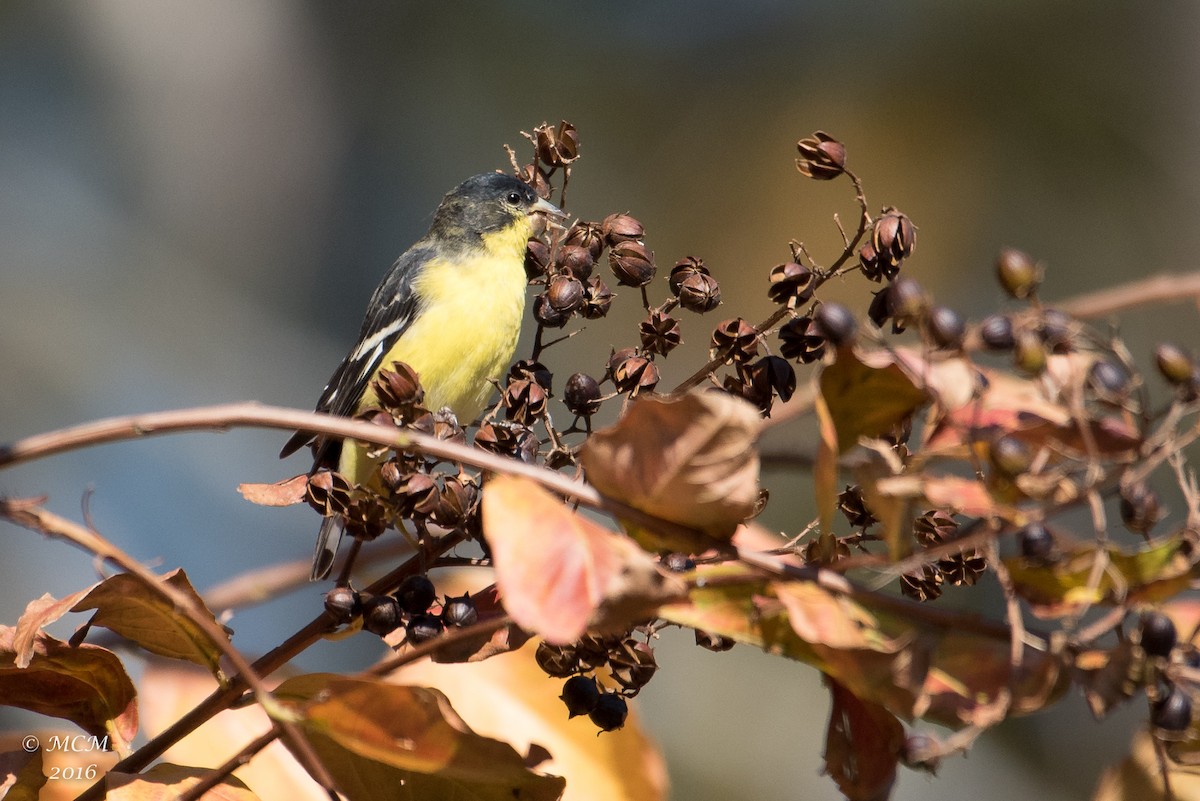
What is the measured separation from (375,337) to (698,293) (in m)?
3.16

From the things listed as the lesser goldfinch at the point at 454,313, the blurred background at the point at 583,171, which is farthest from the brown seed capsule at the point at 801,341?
the blurred background at the point at 583,171

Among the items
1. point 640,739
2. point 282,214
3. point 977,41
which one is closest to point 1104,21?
point 977,41

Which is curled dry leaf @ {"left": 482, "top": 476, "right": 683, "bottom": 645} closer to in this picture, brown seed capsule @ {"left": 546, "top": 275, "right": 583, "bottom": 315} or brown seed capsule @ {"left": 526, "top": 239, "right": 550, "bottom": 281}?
brown seed capsule @ {"left": 546, "top": 275, "right": 583, "bottom": 315}

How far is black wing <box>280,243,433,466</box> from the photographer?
4.62m

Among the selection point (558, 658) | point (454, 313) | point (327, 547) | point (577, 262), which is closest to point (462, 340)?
point (454, 313)

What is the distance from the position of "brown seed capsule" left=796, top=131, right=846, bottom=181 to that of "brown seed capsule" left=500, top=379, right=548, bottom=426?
55 centimetres

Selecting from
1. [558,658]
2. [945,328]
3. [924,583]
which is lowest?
[924,583]

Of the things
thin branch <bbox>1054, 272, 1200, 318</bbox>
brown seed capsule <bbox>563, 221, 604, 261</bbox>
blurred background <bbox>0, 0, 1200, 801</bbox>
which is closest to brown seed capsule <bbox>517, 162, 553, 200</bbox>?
brown seed capsule <bbox>563, 221, 604, 261</bbox>

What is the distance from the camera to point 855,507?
182 centimetres

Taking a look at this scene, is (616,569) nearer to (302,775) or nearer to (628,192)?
(302,775)

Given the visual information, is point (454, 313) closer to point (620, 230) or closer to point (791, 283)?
point (620, 230)

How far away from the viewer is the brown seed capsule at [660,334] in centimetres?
193

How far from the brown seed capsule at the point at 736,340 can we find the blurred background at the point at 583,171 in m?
7.01

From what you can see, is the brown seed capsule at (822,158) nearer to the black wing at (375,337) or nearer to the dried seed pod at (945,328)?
the dried seed pod at (945,328)
